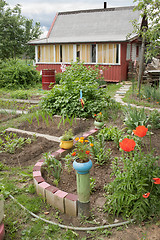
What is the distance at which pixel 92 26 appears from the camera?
1483 cm

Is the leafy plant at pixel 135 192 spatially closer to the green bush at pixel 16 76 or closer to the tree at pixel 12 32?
the green bush at pixel 16 76

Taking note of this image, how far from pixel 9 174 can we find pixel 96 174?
4.21ft

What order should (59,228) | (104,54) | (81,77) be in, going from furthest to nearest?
(104,54) < (81,77) < (59,228)

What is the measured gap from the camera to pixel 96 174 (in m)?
3.19

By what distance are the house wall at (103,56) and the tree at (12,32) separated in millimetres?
7225

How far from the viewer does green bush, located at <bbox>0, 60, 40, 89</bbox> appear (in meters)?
11.0

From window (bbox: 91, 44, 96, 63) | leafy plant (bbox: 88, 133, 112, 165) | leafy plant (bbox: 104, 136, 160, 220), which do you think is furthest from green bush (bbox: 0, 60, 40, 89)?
leafy plant (bbox: 104, 136, 160, 220)

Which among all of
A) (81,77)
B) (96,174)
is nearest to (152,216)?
(96,174)

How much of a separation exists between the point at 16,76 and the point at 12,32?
12117mm

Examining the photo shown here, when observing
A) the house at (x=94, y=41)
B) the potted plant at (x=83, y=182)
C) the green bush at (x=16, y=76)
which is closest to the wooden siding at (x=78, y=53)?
the house at (x=94, y=41)

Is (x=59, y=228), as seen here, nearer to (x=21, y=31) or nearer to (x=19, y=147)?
(x=19, y=147)

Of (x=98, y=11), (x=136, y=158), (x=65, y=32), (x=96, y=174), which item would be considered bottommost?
(x=96, y=174)

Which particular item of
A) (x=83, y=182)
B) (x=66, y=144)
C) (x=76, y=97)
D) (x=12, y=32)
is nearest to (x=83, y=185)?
(x=83, y=182)

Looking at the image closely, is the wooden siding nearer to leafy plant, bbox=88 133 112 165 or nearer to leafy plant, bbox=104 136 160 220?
leafy plant, bbox=88 133 112 165
